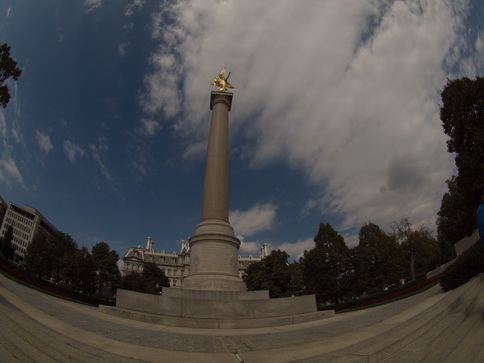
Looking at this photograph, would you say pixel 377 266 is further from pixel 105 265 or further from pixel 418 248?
pixel 105 265

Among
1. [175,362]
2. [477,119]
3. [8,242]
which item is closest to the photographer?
[175,362]

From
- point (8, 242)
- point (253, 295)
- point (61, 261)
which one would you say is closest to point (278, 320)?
point (253, 295)

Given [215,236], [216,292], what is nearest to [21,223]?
[215,236]

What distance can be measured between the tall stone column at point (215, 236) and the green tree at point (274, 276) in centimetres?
2992

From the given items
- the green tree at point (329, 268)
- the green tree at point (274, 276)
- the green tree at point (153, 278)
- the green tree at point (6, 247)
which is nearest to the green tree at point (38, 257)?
the green tree at point (153, 278)

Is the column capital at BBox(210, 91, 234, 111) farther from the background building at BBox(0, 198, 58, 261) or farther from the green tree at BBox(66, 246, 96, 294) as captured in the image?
the background building at BBox(0, 198, 58, 261)

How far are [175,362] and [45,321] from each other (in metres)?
3.64

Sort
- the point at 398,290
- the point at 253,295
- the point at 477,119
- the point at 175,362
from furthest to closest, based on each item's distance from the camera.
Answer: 1. the point at 398,290
2. the point at 477,119
3. the point at 253,295
4. the point at 175,362

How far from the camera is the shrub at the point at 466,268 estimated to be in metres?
10.6

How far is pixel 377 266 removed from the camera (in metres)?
41.4

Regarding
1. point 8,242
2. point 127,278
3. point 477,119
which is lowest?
point 127,278

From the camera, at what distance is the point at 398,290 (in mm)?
24453

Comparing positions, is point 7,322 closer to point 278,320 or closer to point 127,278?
point 278,320

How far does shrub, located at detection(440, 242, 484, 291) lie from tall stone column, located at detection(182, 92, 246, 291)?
1097 cm
